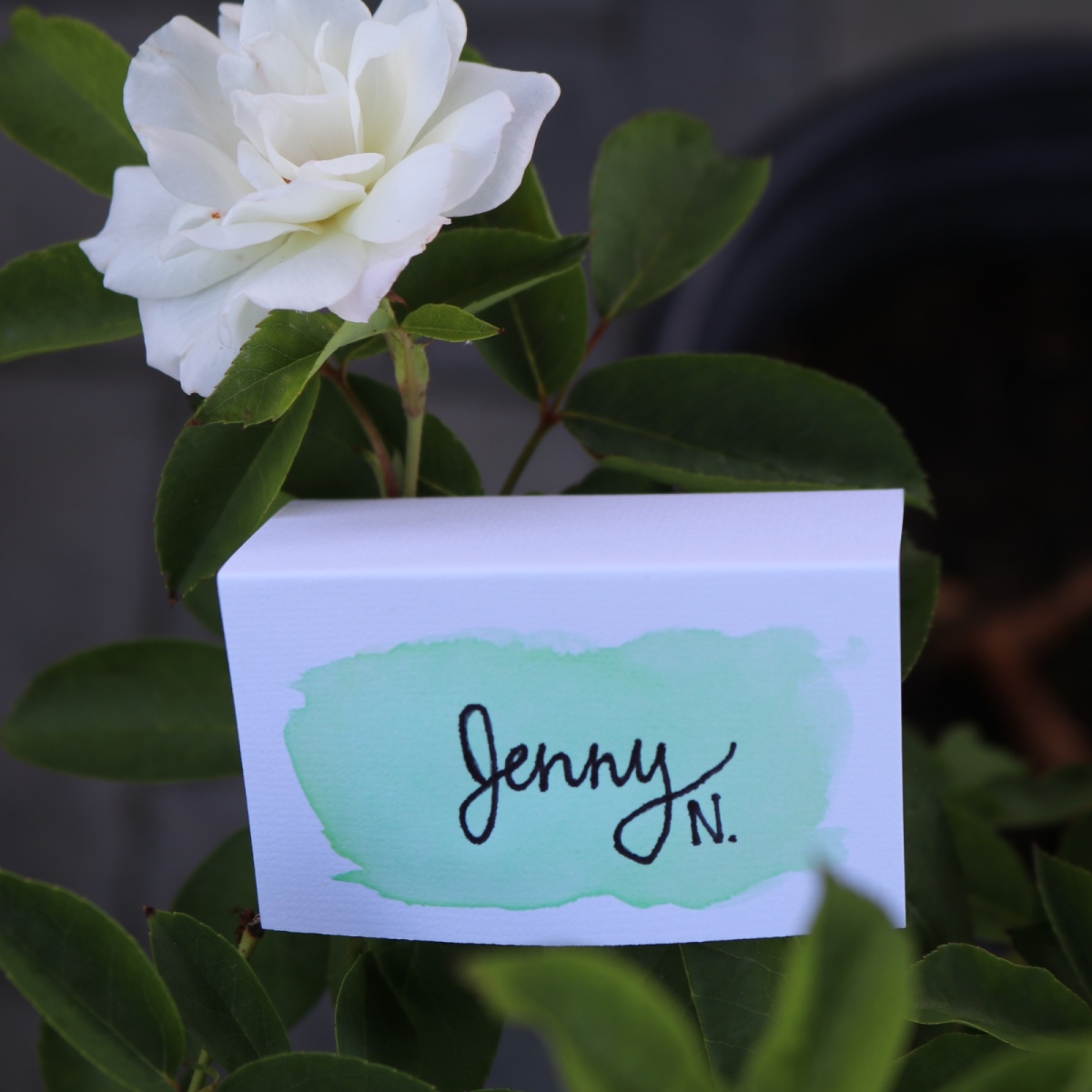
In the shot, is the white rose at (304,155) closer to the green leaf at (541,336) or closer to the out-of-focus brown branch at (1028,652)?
the green leaf at (541,336)

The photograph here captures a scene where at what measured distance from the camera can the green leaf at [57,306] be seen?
15.5 inches

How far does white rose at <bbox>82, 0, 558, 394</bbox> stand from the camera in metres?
0.31

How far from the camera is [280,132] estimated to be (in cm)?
33

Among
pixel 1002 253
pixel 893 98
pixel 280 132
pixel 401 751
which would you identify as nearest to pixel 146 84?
pixel 280 132

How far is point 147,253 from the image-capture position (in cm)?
35

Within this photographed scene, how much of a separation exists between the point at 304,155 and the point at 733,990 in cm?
29

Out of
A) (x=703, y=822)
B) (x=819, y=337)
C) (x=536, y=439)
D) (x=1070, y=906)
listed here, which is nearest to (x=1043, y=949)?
(x=1070, y=906)

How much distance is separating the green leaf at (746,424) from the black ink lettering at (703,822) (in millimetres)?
128

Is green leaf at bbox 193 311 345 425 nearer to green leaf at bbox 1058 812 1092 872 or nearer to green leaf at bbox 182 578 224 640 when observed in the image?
green leaf at bbox 182 578 224 640

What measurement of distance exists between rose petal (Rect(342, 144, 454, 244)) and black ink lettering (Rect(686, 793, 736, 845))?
0.61ft

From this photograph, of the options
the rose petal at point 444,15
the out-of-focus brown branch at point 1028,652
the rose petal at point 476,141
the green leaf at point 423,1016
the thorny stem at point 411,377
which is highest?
the rose petal at point 444,15

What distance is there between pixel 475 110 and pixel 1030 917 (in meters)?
0.43

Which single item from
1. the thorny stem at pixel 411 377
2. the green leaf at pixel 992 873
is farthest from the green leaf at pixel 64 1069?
the green leaf at pixel 992 873

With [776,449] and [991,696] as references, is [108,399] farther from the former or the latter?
[776,449]
